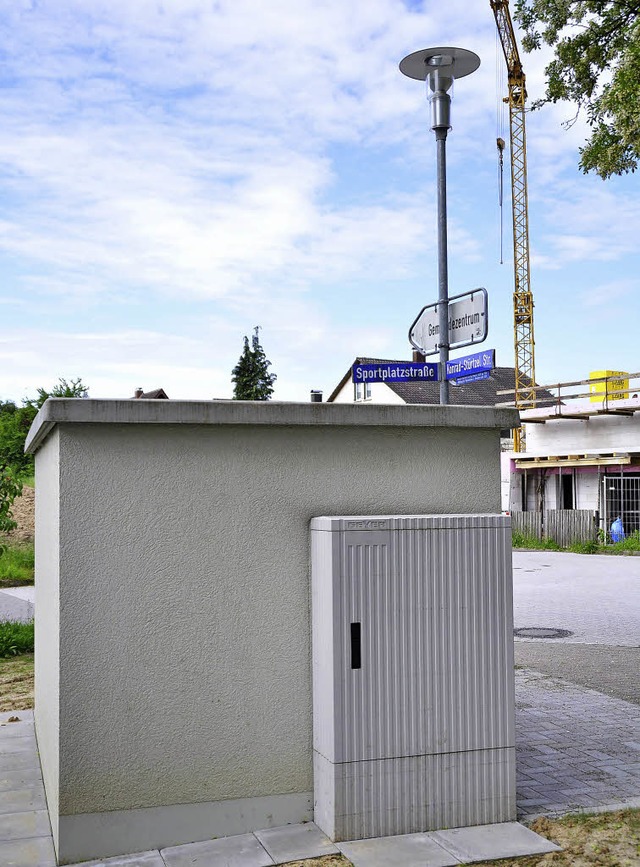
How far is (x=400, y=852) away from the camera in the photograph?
467 cm

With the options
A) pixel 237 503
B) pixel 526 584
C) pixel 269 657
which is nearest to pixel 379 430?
pixel 237 503

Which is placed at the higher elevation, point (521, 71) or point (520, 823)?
point (521, 71)

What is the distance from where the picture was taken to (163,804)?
190 inches

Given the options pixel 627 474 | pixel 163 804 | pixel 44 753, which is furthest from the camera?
pixel 627 474

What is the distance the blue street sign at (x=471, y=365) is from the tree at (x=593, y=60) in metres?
4.44

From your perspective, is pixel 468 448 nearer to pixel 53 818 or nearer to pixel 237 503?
pixel 237 503

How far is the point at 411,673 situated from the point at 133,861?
173cm

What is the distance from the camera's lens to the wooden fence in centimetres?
2830

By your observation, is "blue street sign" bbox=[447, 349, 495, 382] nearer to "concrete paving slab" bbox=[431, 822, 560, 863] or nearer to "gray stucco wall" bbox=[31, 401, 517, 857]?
"gray stucco wall" bbox=[31, 401, 517, 857]

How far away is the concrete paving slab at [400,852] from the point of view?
4539mm

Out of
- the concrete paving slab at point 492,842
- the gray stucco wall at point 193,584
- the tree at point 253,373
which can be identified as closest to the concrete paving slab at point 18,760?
the gray stucco wall at point 193,584

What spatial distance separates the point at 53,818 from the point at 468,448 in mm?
3116

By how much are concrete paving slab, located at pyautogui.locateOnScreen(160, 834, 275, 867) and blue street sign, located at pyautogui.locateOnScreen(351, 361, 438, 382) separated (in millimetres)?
4620

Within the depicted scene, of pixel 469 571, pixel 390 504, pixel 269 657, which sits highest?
pixel 390 504
